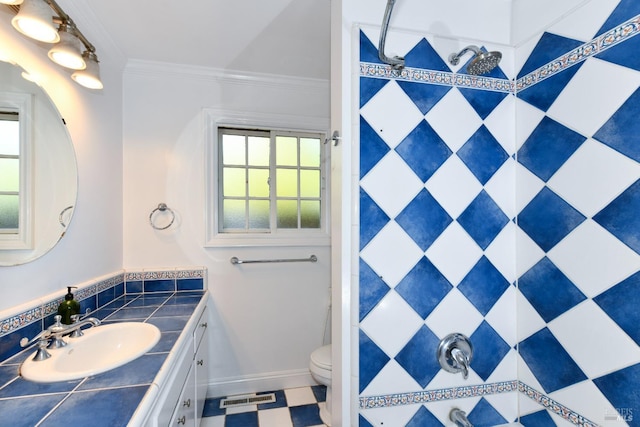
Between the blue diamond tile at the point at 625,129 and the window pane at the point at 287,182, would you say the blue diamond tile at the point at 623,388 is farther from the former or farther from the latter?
the window pane at the point at 287,182

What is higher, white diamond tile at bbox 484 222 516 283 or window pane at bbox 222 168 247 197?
window pane at bbox 222 168 247 197

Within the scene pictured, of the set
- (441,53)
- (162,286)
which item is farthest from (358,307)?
(162,286)

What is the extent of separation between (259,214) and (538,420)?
1946 mm

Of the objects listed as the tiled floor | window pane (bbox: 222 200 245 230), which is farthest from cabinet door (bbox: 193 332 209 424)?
window pane (bbox: 222 200 245 230)

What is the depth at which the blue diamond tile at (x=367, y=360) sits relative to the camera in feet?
3.53

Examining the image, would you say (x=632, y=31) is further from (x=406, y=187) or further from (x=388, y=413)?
(x=388, y=413)

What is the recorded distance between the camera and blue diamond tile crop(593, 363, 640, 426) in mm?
814

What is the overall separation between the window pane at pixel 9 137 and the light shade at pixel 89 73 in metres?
0.41

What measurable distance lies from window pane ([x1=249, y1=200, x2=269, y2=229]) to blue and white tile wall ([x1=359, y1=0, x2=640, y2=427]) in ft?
4.35

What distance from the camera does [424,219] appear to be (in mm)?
A: 1129

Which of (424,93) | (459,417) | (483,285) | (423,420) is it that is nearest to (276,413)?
(423,420)

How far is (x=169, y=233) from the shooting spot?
2.00 meters

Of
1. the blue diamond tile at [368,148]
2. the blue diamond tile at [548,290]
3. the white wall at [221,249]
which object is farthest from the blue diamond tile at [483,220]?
the white wall at [221,249]

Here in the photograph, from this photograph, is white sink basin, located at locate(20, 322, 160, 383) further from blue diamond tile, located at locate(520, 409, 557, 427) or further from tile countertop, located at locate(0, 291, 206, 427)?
blue diamond tile, located at locate(520, 409, 557, 427)
